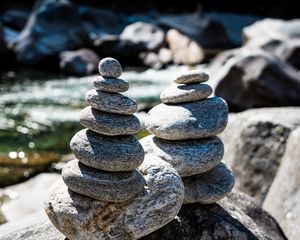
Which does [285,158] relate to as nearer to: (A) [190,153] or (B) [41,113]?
(A) [190,153]

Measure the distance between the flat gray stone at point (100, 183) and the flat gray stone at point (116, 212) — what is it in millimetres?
80

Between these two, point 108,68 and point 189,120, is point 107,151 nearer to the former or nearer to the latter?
point 108,68

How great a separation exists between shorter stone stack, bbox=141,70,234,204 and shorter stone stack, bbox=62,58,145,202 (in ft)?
1.95

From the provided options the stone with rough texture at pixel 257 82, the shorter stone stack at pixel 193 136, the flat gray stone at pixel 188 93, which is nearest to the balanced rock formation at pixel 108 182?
the shorter stone stack at pixel 193 136

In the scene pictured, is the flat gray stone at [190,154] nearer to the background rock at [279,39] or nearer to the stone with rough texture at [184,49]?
the background rock at [279,39]

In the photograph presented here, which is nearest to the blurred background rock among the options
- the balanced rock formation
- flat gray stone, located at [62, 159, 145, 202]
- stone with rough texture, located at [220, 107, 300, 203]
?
stone with rough texture, located at [220, 107, 300, 203]

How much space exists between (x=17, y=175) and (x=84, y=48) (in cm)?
1230

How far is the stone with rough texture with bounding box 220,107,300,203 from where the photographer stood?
589cm

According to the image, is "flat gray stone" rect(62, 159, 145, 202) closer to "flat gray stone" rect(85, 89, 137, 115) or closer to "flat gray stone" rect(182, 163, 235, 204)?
"flat gray stone" rect(85, 89, 137, 115)

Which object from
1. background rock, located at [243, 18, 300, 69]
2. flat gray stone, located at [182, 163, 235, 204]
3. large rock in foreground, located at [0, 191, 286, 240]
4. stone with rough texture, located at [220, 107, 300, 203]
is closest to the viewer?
large rock in foreground, located at [0, 191, 286, 240]

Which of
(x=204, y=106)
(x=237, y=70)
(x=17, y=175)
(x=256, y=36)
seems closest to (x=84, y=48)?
(x=256, y=36)

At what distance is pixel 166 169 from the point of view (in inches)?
140

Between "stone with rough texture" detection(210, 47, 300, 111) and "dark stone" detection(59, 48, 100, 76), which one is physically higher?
"stone with rough texture" detection(210, 47, 300, 111)

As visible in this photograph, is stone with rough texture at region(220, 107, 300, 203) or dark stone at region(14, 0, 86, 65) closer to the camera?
stone with rough texture at region(220, 107, 300, 203)
